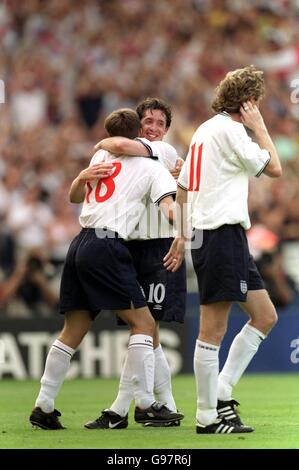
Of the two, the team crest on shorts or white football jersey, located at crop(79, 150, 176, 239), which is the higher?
white football jersey, located at crop(79, 150, 176, 239)

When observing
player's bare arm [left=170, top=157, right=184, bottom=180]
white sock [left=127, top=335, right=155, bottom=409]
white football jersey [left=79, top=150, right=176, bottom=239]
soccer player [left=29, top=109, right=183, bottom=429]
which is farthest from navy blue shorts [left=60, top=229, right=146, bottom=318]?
player's bare arm [left=170, top=157, right=184, bottom=180]

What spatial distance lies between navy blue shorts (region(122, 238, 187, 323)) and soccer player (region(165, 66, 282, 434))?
741mm

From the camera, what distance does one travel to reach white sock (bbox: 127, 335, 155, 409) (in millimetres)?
7969

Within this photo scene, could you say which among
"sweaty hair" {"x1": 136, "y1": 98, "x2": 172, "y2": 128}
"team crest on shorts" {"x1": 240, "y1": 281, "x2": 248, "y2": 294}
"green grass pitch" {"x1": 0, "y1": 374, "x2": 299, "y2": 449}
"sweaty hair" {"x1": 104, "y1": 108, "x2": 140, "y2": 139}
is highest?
"sweaty hair" {"x1": 136, "y1": 98, "x2": 172, "y2": 128}

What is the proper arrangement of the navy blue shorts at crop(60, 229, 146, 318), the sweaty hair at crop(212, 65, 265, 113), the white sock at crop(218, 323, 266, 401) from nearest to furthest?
the sweaty hair at crop(212, 65, 265, 113) < the navy blue shorts at crop(60, 229, 146, 318) < the white sock at crop(218, 323, 266, 401)

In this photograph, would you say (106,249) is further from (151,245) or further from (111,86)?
(111,86)

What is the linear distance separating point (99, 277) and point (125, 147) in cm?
90

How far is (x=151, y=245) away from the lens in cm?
848

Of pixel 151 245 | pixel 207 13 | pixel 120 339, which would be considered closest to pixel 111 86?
pixel 207 13

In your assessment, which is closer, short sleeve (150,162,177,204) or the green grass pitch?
the green grass pitch

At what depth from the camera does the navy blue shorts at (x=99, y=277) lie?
7.88 m

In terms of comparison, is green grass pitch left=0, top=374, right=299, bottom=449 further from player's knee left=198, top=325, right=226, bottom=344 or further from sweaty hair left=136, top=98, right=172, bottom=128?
sweaty hair left=136, top=98, right=172, bottom=128

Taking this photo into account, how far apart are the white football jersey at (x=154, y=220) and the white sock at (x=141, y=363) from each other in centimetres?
77

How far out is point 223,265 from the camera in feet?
24.4
